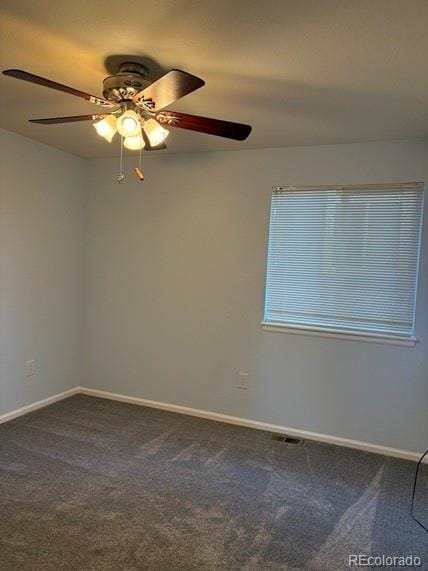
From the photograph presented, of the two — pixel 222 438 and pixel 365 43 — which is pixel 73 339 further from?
pixel 365 43

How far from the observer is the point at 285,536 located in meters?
2.05

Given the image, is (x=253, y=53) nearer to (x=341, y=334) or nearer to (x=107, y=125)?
(x=107, y=125)

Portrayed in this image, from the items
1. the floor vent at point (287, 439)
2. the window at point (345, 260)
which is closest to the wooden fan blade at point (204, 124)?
the window at point (345, 260)

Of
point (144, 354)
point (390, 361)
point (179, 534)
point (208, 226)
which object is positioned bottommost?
point (179, 534)

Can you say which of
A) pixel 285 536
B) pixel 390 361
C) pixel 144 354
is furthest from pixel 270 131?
pixel 285 536

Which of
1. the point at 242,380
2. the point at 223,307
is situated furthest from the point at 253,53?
the point at 242,380

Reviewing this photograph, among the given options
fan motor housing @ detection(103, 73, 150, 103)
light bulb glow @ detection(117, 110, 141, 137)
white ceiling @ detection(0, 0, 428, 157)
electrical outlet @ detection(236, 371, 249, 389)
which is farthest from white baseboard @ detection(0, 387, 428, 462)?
fan motor housing @ detection(103, 73, 150, 103)

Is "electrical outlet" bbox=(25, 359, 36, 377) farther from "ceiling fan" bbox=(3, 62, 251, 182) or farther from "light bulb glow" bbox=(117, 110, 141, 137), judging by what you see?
"light bulb glow" bbox=(117, 110, 141, 137)

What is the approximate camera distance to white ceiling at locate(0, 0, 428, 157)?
4.91 ft

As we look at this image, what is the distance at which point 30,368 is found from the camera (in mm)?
3498

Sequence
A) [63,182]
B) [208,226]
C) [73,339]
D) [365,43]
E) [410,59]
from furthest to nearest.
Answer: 1. [73,339]
2. [63,182]
3. [208,226]
4. [410,59]
5. [365,43]

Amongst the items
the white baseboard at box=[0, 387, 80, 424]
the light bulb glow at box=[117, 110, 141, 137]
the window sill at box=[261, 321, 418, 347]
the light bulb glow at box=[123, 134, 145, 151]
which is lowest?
the white baseboard at box=[0, 387, 80, 424]

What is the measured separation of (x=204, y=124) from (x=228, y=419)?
2454 millimetres

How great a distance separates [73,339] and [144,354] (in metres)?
0.75
